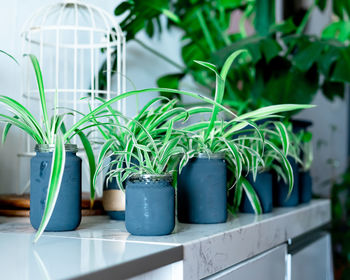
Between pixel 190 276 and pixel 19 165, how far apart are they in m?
0.67

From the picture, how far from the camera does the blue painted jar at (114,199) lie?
107 centimetres

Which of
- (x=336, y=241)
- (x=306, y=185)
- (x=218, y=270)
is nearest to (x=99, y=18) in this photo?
(x=306, y=185)

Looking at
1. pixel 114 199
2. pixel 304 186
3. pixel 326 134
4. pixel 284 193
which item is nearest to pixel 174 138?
pixel 114 199

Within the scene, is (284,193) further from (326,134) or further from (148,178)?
(326,134)

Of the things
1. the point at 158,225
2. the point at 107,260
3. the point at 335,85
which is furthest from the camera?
the point at 335,85

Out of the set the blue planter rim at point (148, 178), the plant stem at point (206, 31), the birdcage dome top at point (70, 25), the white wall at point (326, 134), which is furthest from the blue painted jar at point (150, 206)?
the white wall at point (326, 134)

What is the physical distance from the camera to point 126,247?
759 mm

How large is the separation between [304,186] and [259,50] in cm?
45

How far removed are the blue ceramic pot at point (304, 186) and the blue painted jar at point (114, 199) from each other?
2.32 ft

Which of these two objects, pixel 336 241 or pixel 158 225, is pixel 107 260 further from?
pixel 336 241

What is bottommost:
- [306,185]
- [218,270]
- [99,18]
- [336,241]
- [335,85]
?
[336,241]

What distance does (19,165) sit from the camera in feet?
A: 4.21

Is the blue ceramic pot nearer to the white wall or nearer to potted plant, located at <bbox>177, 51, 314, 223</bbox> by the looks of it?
potted plant, located at <bbox>177, 51, 314, 223</bbox>

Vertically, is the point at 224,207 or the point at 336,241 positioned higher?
the point at 224,207
